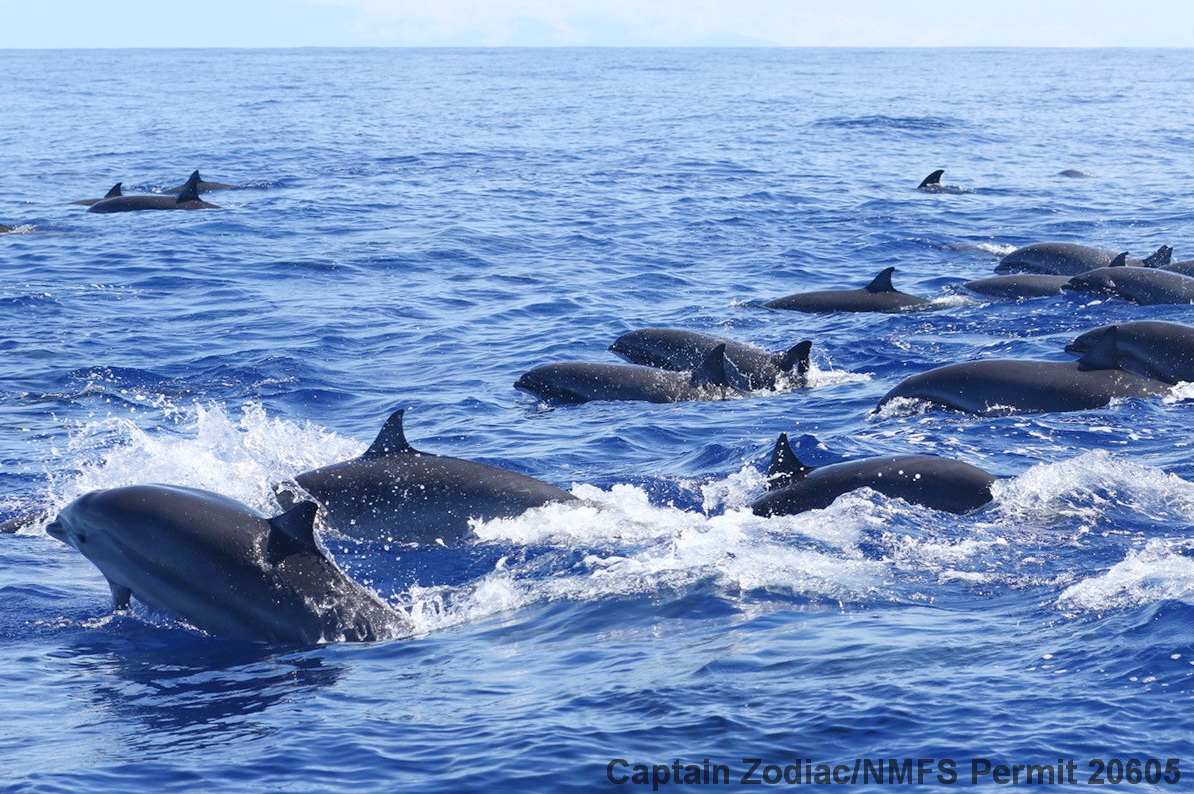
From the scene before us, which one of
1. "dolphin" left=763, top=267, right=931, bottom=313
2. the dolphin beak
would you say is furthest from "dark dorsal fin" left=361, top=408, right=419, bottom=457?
"dolphin" left=763, top=267, right=931, bottom=313

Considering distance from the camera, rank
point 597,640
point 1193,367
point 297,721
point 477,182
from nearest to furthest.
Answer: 1. point 297,721
2. point 597,640
3. point 1193,367
4. point 477,182

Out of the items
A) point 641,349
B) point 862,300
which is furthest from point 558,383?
point 862,300

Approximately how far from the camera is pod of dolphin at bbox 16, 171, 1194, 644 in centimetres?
1014

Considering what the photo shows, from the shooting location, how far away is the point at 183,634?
10266 millimetres

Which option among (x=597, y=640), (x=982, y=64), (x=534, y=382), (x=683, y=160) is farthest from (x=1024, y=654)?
(x=982, y=64)

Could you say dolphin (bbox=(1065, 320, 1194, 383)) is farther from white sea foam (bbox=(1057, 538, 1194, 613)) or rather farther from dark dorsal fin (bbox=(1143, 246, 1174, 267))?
dark dorsal fin (bbox=(1143, 246, 1174, 267))

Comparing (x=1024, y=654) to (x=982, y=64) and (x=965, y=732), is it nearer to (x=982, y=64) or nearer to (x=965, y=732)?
(x=965, y=732)

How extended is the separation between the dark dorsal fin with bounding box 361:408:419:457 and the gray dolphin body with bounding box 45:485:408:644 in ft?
7.61

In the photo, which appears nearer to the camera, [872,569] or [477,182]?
[872,569]

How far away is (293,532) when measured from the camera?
10.2m

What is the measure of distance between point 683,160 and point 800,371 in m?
32.0

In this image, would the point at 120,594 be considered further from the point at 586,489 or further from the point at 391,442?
the point at 586,489

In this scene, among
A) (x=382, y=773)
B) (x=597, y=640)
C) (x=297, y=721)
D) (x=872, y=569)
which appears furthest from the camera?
(x=872, y=569)

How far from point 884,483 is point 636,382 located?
5.89 metres
